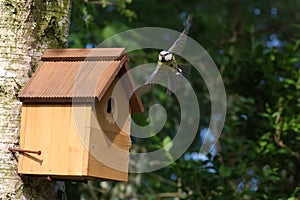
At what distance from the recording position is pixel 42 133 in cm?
364

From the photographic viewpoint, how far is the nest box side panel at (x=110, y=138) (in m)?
3.62

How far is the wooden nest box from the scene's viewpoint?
3.57 m

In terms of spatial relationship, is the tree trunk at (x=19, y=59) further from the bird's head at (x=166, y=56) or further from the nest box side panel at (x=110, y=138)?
the bird's head at (x=166, y=56)

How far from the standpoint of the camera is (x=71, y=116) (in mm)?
3590

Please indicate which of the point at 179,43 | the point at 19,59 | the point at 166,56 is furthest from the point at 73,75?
the point at 179,43

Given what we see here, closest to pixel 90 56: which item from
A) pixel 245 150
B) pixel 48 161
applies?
pixel 48 161

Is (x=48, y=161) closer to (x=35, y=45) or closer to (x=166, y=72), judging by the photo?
(x=35, y=45)

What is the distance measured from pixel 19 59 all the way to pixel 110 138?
61 centimetres

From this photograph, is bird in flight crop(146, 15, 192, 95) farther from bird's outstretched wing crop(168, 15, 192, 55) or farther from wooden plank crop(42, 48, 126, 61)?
wooden plank crop(42, 48, 126, 61)

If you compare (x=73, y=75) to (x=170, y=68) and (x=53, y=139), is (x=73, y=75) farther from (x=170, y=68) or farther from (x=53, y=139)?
(x=170, y=68)

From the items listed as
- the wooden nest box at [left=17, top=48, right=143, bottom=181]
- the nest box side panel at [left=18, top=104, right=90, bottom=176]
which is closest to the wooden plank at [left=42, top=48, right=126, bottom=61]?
the wooden nest box at [left=17, top=48, right=143, bottom=181]

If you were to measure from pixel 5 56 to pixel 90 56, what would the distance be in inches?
17.1

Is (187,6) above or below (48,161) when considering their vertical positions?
above

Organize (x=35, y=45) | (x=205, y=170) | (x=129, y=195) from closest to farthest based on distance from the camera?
(x=35, y=45)
(x=205, y=170)
(x=129, y=195)
